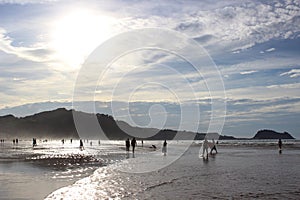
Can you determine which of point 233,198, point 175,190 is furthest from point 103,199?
point 233,198

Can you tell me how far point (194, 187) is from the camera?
62.4ft

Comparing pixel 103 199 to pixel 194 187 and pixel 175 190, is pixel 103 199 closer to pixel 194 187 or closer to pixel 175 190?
pixel 175 190

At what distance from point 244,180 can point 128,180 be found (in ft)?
21.3

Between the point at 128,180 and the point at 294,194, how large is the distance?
27.9 ft

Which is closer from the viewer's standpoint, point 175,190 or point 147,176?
Answer: point 175,190

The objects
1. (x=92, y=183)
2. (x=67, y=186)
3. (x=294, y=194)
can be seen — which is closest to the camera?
(x=294, y=194)

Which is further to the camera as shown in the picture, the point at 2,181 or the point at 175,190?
the point at 2,181

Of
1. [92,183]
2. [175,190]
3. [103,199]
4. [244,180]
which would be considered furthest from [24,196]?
[244,180]

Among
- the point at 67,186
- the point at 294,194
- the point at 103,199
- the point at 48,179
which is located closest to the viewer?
the point at 103,199

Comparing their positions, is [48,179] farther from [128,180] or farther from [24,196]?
[24,196]

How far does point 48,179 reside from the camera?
828 inches

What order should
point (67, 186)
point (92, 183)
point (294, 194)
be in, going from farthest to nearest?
point (92, 183) → point (67, 186) → point (294, 194)

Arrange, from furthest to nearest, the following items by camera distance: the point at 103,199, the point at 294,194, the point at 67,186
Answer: the point at 67,186, the point at 294,194, the point at 103,199

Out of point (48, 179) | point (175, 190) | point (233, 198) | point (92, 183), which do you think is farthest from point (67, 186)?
point (233, 198)
